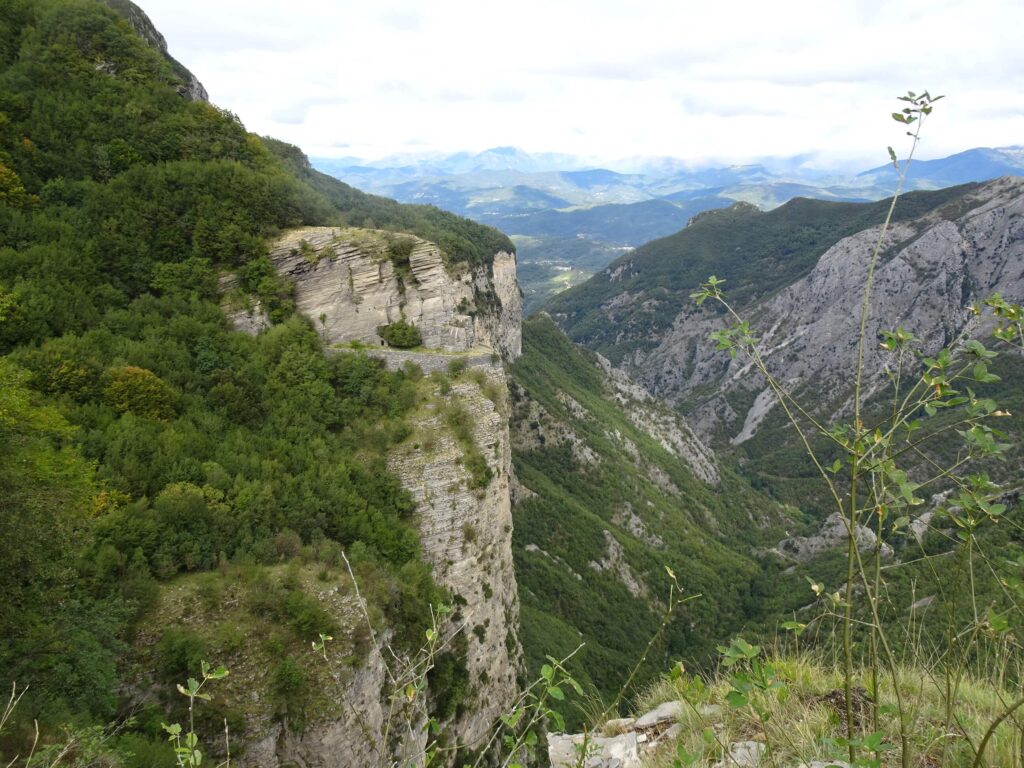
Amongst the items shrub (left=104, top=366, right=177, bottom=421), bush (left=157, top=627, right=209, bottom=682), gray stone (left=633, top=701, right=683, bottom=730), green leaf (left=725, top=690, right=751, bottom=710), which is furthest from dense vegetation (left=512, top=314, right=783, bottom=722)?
green leaf (left=725, top=690, right=751, bottom=710)

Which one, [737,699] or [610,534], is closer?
[737,699]

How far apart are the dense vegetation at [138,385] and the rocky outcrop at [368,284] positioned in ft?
3.98

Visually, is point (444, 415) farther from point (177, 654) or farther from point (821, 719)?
point (821, 719)

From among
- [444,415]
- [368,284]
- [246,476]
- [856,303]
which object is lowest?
[246,476]

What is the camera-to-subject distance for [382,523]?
69.3 feet

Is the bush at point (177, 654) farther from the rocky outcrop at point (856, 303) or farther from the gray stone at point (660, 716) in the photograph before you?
the rocky outcrop at point (856, 303)

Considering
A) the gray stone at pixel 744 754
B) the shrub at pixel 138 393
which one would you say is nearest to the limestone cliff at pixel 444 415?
the shrub at pixel 138 393

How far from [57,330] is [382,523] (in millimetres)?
13470

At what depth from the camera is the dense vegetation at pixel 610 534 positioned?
166 feet

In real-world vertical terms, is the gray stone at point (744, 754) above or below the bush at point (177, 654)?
above

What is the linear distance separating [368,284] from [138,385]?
10901mm

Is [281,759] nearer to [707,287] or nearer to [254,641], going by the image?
[254,641]

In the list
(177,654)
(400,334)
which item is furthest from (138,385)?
(400,334)

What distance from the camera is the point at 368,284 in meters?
26.7
